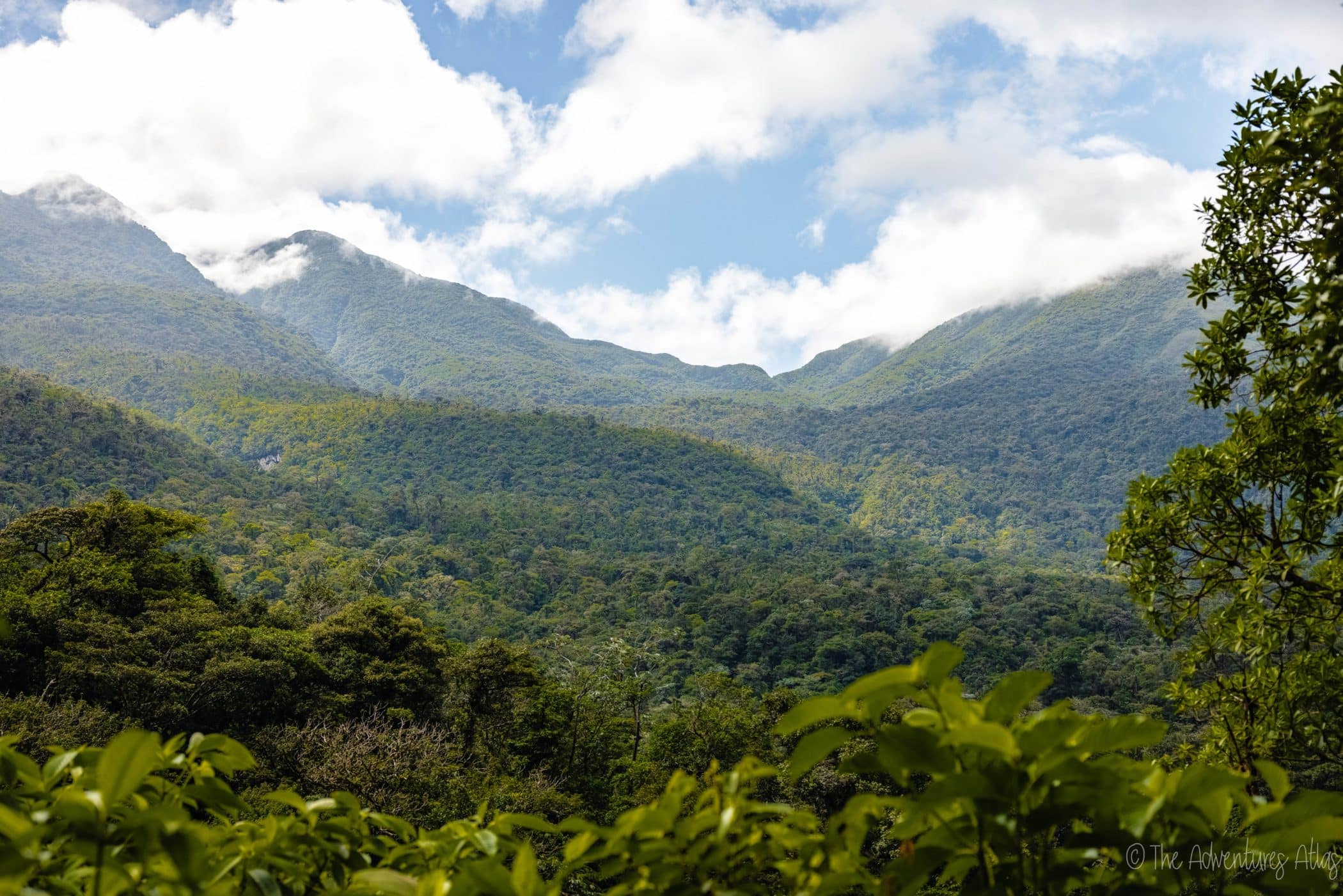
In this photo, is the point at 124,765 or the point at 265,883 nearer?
the point at 124,765

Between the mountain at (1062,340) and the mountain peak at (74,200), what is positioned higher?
the mountain peak at (74,200)

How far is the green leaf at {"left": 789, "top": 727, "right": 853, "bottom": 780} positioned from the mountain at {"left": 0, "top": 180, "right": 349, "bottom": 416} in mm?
104415

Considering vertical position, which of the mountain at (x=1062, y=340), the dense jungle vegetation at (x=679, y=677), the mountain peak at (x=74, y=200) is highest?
the mountain peak at (x=74, y=200)

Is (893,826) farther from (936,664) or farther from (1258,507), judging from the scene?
(1258,507)

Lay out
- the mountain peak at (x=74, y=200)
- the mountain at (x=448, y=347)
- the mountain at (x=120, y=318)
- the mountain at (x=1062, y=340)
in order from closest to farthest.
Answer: the mountain at (x=120, y=318), the mountain at (x=1062, y=340), the mountain at (x=448, y=347), the mountain peak at (x=74, y=200)

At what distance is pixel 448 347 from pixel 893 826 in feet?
555

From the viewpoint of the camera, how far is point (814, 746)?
2.71 feet

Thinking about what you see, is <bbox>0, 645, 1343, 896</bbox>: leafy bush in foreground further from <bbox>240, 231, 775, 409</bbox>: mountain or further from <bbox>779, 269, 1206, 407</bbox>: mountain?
<bbox>779, 269, 1206, 407</bbox>: mountain

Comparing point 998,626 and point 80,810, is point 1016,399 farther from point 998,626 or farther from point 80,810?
point 80,810

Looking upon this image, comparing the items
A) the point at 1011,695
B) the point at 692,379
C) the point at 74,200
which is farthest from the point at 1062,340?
the point at 74,200

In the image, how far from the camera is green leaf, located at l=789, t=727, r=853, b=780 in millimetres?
774

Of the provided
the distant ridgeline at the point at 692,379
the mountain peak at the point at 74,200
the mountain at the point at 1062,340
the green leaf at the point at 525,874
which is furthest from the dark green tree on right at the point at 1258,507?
the mountain peak at the point at 74,200

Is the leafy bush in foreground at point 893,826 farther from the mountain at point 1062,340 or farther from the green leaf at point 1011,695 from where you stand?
the mountain at point 1062,340

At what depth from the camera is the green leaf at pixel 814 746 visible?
774 mm
